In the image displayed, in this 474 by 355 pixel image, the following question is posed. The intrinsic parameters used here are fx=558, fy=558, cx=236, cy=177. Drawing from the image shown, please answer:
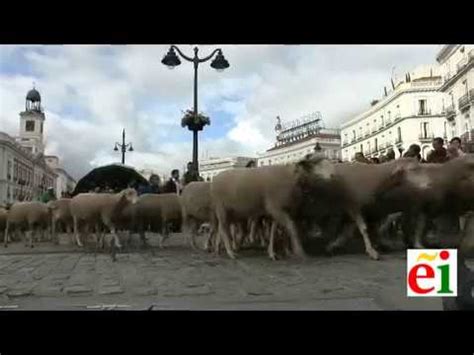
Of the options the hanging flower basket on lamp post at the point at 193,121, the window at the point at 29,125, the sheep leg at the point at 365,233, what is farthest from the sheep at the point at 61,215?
the sheep leg at the point at 365,233

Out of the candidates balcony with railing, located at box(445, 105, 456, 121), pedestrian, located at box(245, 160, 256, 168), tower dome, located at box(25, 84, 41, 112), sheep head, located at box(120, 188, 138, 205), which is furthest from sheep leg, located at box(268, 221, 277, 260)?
tower dome, located at box(25, 84, 41, 112)

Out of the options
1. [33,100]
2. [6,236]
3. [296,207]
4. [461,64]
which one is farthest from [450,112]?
[6,236]

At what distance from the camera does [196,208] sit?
261 centimetres

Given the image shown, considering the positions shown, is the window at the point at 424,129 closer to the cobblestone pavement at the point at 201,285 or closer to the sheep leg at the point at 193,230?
the cobblestone pavement at the point at 201,285

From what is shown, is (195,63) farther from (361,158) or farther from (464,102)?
(464,102)

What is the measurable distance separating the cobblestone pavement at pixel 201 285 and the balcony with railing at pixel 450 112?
1.84ft

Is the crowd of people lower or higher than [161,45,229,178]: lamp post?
lower

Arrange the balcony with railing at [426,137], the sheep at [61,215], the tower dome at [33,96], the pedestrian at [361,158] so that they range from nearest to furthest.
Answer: the tower dome at [33,96] < the balcony with railing at [426,137] < the pedestrian at [361,158] < the sheep at [61,215]

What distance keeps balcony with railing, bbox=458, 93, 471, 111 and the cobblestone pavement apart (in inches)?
23.8

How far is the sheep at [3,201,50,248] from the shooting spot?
2.18 meters

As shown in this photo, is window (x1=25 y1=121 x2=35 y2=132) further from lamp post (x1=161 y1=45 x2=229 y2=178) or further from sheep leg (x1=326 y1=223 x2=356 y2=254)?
sheep leg (x1=326 y1=223 x2=356 y2=254)

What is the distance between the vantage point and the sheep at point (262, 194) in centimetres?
230
